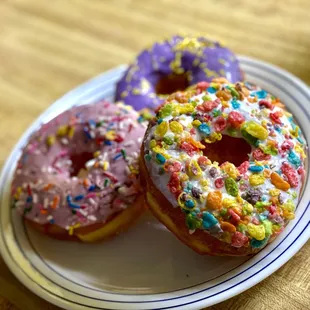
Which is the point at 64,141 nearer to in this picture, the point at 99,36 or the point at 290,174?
the point at 290,174

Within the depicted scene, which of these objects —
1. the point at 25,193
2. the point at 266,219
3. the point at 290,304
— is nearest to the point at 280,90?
the point at 266,219

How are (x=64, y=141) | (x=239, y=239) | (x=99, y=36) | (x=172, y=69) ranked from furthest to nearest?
(x=99, y=36)
(x=172, y=69)
(x=64, y=141)
(x=239, y=239)

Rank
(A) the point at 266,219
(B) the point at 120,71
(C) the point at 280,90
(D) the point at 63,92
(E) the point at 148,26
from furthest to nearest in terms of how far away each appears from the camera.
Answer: (E) the point at 148,26
(D) the point at 63,92
(B) the point at 120,71
(C) the point at 280,90
(A) the point at 266,219

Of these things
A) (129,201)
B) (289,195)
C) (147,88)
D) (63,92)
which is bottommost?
(63,92)

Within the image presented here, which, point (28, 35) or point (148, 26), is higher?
point (148, 26)

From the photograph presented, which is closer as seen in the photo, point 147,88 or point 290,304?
point 290,304

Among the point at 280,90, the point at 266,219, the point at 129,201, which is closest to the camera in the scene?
the point at 266,219

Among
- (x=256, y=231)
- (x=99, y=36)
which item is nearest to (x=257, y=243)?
(x=256, y=231)

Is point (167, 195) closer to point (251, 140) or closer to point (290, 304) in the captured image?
point (251, 140)
